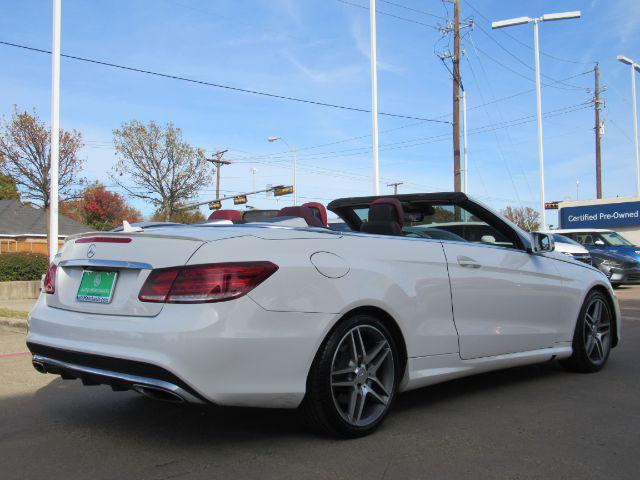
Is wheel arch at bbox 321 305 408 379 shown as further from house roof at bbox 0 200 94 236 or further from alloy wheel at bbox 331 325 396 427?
house roof at bbox 0 200 94 236

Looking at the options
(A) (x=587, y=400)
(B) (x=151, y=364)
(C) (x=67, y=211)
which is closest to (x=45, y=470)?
(B) (x=151, y=364)

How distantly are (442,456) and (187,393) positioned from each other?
1423 millimetres

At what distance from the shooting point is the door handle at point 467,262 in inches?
171

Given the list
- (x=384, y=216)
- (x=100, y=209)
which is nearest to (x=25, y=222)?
(x=100, y=209)

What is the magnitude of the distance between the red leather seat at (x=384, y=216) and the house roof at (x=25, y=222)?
39080mm

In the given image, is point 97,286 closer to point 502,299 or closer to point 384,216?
point 384,216

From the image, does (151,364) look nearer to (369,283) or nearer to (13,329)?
(369,283)

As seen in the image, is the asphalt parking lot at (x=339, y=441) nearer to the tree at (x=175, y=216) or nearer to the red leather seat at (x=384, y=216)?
the red leather seat at (x=384, y=216)

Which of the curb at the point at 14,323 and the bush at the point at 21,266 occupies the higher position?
the bush at the point at 21,266

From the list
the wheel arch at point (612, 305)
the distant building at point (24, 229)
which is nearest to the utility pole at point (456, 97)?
the wheel arch at point (612, 305)

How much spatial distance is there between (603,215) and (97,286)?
33252mm

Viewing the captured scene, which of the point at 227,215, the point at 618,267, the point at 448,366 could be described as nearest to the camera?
the point at 448,366

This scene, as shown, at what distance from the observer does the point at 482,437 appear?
3639 mm

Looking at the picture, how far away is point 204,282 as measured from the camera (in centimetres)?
314
